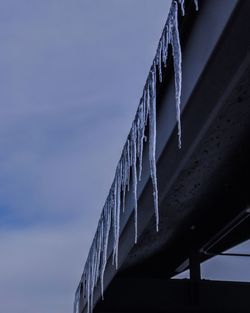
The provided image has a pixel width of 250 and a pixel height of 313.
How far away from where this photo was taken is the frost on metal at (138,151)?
7.27ft

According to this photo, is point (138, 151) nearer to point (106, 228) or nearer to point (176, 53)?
point (176, 53)

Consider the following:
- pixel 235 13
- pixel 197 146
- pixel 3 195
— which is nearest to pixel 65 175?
pixel 3 195

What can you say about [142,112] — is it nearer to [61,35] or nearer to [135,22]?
[135,22]

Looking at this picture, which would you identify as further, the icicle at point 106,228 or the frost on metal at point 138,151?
the icicle at point 106,228

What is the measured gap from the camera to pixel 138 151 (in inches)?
114

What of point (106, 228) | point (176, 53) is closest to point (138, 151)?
point (176, 53)

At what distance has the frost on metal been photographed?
7.27 ft

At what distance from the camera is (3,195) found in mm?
14242

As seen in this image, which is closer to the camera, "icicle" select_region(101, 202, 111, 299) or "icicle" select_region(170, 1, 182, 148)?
"icicle" select_region(170, 1, 182, 148)

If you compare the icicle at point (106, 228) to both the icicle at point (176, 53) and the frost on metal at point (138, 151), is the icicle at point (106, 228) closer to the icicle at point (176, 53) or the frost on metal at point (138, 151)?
the frost on metal at point (138, 151)

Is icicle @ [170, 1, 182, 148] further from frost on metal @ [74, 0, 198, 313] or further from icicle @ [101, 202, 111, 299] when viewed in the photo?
icicle @ [101, 202, 111, 299]

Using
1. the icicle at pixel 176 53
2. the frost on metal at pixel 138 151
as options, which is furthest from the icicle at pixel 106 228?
the icicle at pixel 176 53

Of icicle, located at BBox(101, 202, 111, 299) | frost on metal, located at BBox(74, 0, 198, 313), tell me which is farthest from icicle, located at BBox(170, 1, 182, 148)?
icicle, located at BBox(101, 202, 111, 299)

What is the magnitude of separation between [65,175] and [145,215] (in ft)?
23.8
